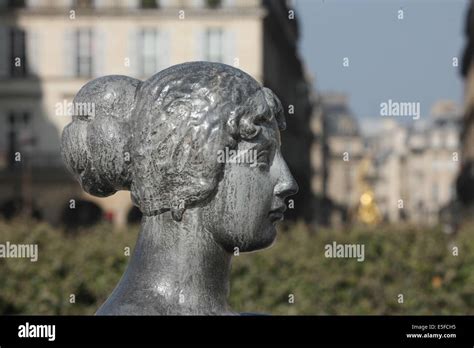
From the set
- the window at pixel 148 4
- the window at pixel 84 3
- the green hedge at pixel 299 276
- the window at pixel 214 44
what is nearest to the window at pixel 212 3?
the window at pixel 214 44

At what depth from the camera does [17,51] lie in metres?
46.3

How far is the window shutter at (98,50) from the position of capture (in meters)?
46.4

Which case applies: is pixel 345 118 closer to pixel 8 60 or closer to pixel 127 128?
pixel 8 60

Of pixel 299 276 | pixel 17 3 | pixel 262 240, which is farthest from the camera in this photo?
pixel 17 3

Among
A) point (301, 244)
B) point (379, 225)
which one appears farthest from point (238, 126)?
point (379, 225)

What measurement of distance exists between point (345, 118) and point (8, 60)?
105 metres

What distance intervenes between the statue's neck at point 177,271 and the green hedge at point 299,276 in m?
8.63

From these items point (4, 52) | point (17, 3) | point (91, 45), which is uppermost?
point (17, 3)

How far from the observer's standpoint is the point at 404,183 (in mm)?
124938

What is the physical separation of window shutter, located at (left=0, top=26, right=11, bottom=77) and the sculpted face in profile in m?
42.5

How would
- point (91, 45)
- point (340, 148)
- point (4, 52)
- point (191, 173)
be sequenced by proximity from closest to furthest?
1. point (191, 173)
2. point (4, 52)
3. point (91, 45)
4. point (340, 148)

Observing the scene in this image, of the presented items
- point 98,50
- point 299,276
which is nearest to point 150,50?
point 98,50

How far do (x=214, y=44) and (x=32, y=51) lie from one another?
243 inches

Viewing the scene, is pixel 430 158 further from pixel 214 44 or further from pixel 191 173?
pixel 191 173
